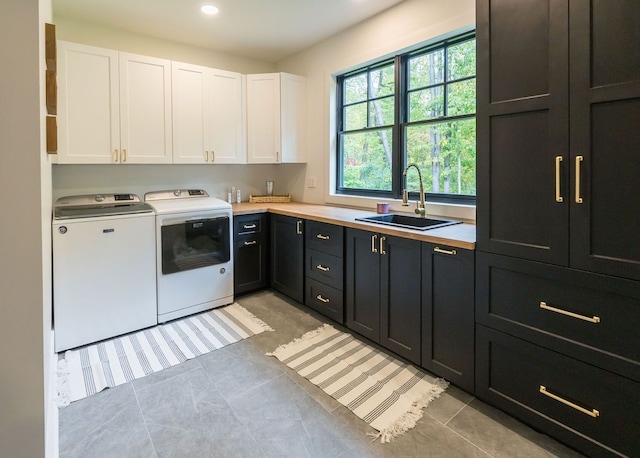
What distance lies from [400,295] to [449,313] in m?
0.36

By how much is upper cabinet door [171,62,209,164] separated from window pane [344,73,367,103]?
141cm

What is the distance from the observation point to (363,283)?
265 cm

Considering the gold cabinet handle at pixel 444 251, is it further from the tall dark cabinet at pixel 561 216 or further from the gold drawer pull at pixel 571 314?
the gold drawer pull at pixel 571 314

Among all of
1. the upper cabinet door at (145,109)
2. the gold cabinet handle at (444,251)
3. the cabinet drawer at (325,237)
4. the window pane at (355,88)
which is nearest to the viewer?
the gold cabinet handle at (444,251)

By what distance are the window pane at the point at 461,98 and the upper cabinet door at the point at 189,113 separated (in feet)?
7.52

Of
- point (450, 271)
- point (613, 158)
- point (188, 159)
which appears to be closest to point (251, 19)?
point (188, 159)

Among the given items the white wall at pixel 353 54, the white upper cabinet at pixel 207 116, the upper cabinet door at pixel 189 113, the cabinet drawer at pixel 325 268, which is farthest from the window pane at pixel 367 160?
the upper cabinet door at pixel 189 113

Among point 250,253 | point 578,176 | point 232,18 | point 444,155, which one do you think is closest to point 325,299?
point 250,253

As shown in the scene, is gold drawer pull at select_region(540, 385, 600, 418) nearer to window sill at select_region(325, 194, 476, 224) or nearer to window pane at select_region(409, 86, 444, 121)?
window sill at select_region(325, 194, 476, 224)

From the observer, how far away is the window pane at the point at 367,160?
3394mm

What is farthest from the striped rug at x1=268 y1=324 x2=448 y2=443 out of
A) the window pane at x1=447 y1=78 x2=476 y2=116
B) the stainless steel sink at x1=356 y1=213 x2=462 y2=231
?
the window pane at x1=447 y1=78 x2=476 y2=116

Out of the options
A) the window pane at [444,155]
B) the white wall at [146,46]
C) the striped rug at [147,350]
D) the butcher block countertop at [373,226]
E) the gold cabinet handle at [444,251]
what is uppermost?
the white wall at [146,46]

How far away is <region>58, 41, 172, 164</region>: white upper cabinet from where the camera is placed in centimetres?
288

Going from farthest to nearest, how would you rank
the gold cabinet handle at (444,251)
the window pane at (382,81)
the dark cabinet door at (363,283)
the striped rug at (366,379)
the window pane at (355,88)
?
the window pane at (355,88) < the window pane at (382,81) < the dark cabinet door at (363,283) < the gold cabinet handle at (444,251) < the striped rug at (366,379)
